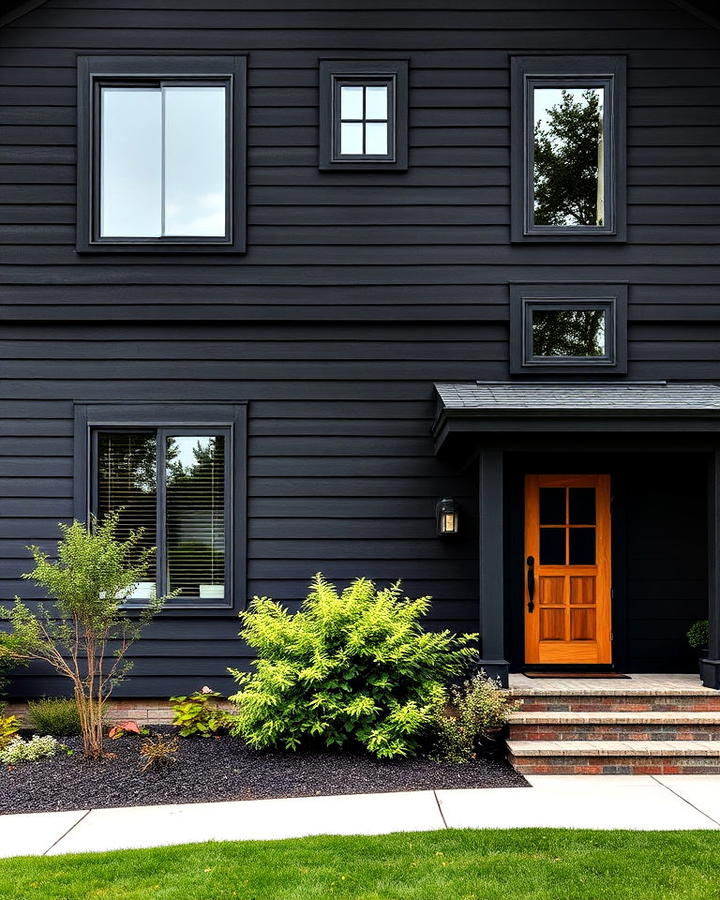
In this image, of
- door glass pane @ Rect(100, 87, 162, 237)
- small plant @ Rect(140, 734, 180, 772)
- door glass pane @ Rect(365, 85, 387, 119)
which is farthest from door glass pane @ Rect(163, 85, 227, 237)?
small plant @ Rect(140, 734, 180, 772)

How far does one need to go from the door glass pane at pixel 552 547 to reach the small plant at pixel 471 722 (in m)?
1.80

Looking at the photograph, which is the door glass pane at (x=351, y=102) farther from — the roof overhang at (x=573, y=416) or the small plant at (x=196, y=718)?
the small plant at (x=196, y=718)

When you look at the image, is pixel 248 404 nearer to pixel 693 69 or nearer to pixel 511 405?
pixel 511 405

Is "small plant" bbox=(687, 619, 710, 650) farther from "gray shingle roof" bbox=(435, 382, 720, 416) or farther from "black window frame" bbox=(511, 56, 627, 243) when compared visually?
"black window frame" bbox=(511, 56, 627, 243)

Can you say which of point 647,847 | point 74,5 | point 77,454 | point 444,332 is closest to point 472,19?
point 444,332

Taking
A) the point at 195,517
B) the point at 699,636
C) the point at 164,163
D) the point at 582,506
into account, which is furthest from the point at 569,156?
the point at 195,517

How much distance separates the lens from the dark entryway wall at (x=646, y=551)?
757 cm

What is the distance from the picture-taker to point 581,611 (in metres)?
7.64

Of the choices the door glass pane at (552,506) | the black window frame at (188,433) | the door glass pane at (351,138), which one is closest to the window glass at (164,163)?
the door glass pane at (351,138)

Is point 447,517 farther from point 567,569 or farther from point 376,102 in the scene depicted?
point 376,102

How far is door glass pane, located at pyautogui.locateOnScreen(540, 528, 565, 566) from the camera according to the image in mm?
7703

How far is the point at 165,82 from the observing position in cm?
762

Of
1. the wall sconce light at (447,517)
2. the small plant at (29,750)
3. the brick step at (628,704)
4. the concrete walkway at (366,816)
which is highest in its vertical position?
the wall sconce light at (447,517)

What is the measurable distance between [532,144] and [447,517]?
355 cm
